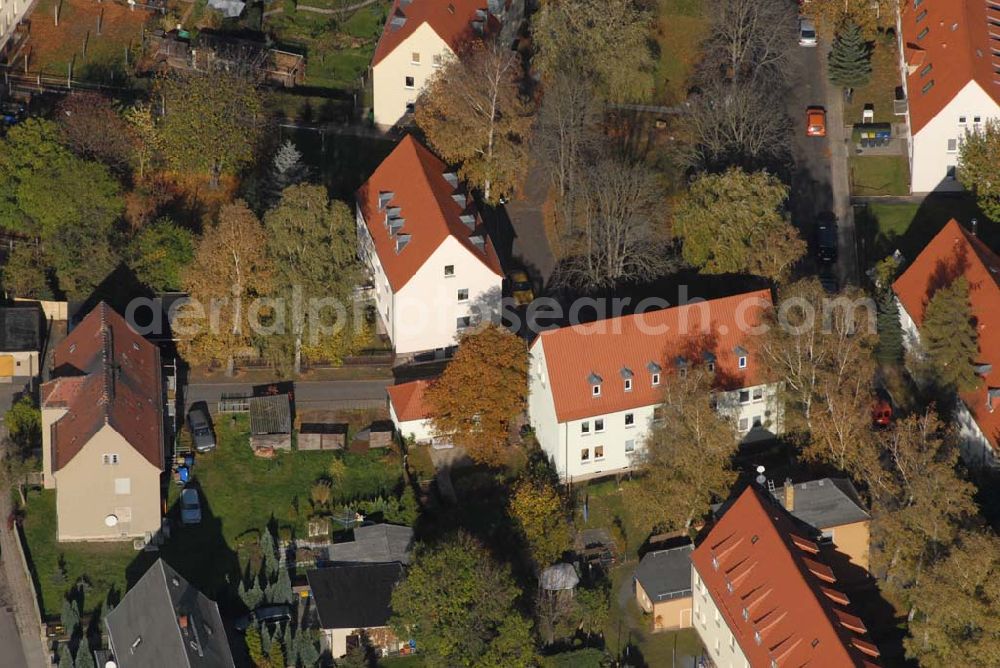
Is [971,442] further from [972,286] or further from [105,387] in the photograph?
[105,387]

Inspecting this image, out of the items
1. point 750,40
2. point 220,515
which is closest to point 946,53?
point 750,40

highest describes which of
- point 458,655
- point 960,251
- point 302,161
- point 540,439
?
point 302,161

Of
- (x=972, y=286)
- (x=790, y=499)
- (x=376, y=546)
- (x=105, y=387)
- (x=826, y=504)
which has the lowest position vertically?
(x=376, y=546)

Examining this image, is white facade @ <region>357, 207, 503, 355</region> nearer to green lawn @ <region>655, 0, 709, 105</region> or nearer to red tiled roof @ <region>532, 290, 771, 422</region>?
red tiled roof @ <region>532, 290, 771, 422</region>

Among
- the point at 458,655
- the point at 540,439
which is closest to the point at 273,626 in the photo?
the point at 458,655

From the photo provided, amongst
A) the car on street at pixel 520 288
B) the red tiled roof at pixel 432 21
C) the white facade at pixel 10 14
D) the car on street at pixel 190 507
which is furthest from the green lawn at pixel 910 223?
the white facade at pixel 10 14

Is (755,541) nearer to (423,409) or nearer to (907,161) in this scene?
(423,409)

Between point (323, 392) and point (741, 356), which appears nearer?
point (741, 356)
